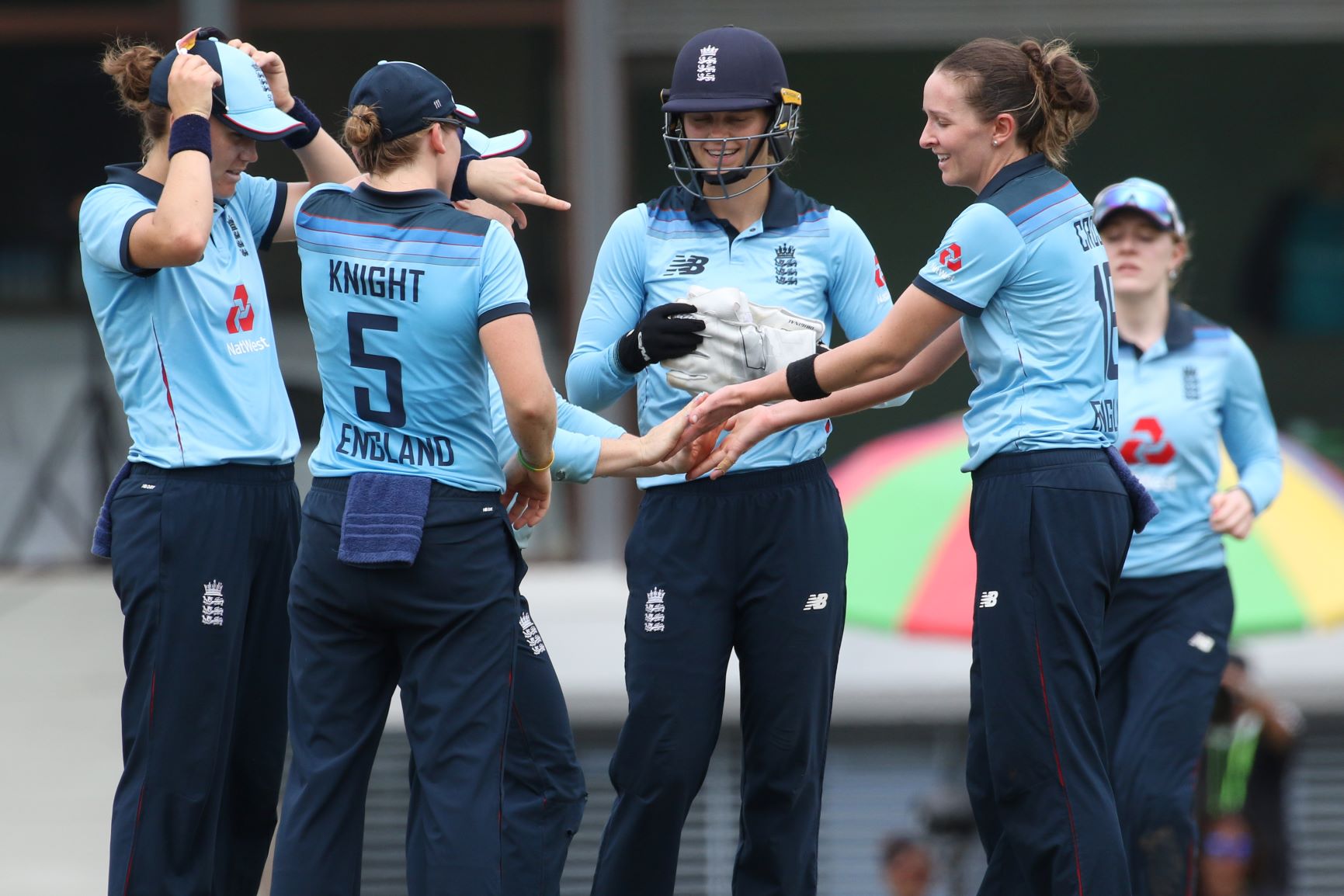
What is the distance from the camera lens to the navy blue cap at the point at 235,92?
11.9ft

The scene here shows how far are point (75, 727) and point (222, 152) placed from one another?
3999 millimetres

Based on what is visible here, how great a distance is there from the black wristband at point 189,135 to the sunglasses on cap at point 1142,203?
7.66 ft

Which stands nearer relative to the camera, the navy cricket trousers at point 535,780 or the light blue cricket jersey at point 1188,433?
the navy cricket trousers at point 535,780

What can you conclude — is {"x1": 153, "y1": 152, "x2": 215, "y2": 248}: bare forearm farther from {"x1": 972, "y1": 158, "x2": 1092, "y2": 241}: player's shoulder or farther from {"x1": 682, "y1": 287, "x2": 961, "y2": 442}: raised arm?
{"x1": 972, "y1": 158, "x2": 1092, "y2": 241}: player's shoulder

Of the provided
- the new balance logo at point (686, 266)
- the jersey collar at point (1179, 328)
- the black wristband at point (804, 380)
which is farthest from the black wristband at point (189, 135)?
the jersey collar at point (1179, 328)

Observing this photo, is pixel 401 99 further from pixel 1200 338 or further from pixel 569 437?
pixel 1200 338

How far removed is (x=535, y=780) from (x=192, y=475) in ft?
3.23

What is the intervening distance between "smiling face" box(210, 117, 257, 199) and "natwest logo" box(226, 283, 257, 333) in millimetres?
232

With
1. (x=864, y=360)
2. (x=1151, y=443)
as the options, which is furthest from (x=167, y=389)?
(x=1151, y=443)

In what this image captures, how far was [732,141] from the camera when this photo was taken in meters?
3.66

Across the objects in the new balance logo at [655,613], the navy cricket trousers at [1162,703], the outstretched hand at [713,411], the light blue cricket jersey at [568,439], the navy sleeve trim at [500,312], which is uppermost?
the navy sleeve trim at [500,312]

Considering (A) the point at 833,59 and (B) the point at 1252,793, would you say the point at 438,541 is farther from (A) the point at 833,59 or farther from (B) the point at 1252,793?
(A) the point at 833,59

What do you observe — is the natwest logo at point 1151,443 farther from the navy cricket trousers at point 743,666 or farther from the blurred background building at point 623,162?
the blurred background building at point 623,162

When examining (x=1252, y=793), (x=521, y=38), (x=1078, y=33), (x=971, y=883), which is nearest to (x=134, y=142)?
(x=521, y=38)
